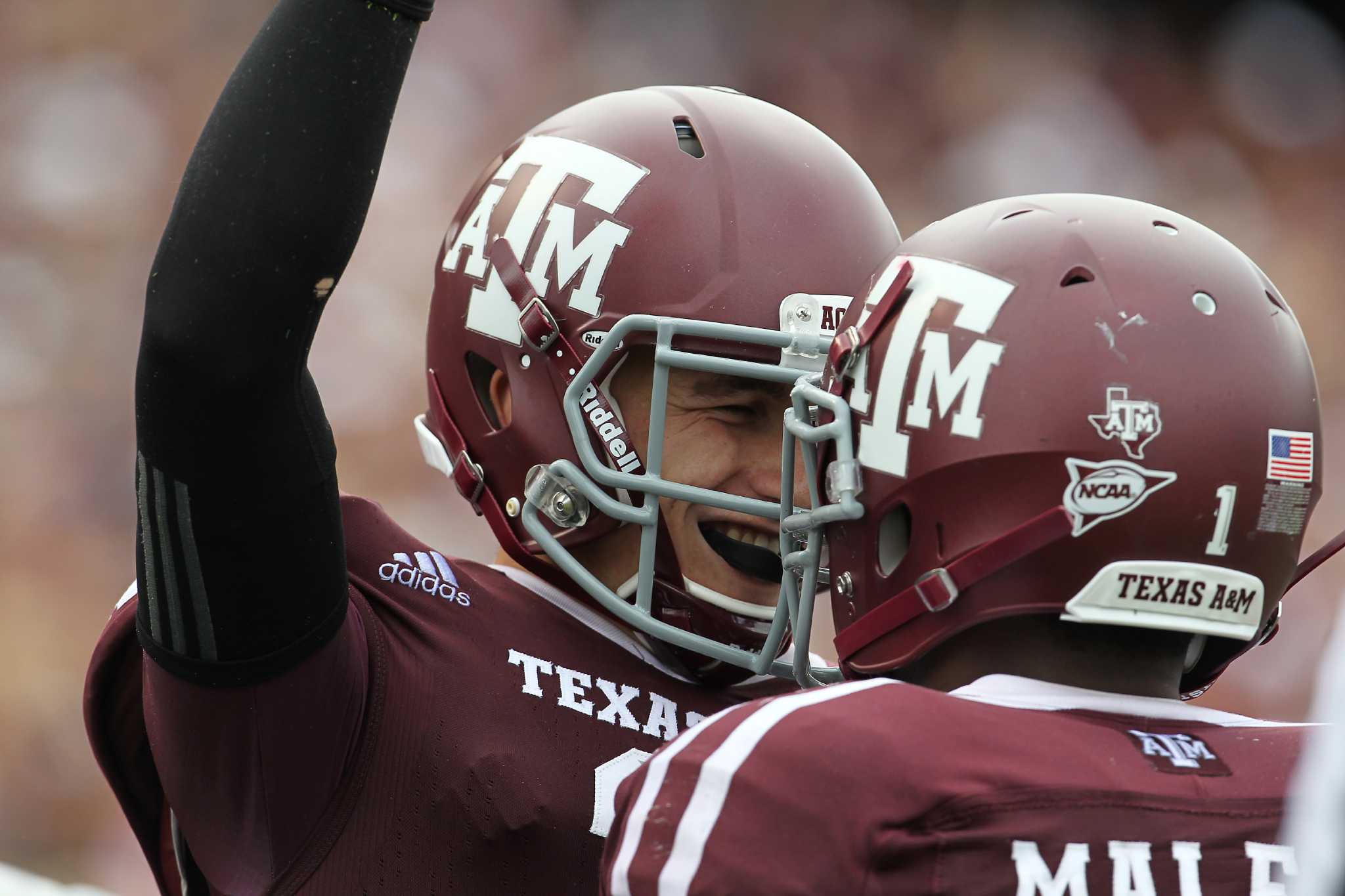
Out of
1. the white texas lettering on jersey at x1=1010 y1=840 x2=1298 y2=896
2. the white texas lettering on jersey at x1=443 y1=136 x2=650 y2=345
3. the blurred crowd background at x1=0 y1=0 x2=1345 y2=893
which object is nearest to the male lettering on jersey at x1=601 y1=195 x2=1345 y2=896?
the white texas lettering on jersey at x1=1010 y1=840 x2=1298 y2=896

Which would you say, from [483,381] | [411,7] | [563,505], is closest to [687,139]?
[483,381]

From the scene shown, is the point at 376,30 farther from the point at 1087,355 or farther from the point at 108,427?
the point at 108,427

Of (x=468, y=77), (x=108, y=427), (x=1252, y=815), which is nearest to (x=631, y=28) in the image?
(x=468, y=77)

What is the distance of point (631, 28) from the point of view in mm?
5176

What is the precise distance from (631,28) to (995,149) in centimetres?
153

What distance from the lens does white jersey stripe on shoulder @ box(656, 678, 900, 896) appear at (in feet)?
3.23

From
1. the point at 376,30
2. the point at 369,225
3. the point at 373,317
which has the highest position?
the point at 376,30

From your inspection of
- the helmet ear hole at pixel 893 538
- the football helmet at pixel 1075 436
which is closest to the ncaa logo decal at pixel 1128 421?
the football helmet at pixel 1075 436

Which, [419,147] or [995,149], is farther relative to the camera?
[995,149]

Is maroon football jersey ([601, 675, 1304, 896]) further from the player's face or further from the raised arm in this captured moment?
the player's face

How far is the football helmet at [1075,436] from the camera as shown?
1104mm

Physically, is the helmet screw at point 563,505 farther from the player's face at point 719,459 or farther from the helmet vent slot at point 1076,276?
the helmet vent slot at point 1076,276

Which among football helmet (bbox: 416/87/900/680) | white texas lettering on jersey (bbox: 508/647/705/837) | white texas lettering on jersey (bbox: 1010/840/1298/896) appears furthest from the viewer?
football helmet (bbox: 416/87/900/680)

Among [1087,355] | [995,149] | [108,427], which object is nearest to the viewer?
[1087,355]
